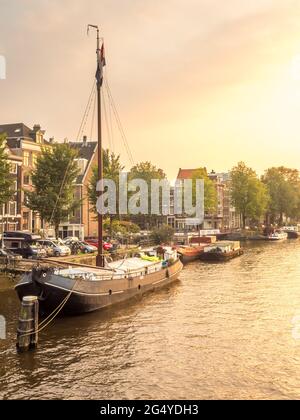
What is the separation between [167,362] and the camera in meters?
18.9

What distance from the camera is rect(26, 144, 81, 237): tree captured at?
165 feet

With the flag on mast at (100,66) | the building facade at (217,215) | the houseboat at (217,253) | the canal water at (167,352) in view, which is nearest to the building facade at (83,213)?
the houseboat at (217,253)

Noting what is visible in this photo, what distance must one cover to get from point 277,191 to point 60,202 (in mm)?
92599

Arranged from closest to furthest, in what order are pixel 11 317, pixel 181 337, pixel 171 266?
pixel 181 337 < pixel 11 317 < pixel 171 266

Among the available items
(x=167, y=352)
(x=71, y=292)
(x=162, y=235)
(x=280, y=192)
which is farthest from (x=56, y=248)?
(x=280, y=192)

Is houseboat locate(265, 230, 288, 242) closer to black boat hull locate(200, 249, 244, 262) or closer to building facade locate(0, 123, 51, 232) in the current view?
black boat hull locate(200, 249, 244, 262)

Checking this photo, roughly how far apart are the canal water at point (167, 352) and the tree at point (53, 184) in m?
18.0

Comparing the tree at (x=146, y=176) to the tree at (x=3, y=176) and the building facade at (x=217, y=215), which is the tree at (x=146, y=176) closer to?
the building facade at (x=217, y=215)

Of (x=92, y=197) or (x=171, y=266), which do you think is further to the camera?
(x=92, y=197)

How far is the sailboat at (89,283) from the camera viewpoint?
Result: 2523 centimetres

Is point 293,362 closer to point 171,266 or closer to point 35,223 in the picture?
point 171,266

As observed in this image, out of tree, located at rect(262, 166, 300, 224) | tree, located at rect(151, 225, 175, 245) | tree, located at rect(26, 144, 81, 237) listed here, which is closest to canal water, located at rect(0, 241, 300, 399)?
tree, located at rect(26, 144, 81, 237)
